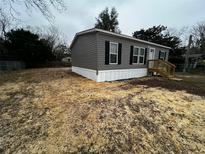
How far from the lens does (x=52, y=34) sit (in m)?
26.1

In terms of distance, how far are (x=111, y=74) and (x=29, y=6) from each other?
553 cm

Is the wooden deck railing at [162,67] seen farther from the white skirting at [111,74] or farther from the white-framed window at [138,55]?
the white-framed window at [138,55]

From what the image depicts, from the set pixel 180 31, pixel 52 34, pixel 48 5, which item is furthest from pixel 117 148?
pixel 180 31

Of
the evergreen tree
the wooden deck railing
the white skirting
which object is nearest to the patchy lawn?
the white skirting

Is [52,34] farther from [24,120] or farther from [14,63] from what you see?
[24,120]

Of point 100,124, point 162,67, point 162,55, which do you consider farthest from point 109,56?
point 162,55

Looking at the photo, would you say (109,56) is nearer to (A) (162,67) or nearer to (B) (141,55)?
(B) (141,55)

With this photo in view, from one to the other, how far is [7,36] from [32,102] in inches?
566

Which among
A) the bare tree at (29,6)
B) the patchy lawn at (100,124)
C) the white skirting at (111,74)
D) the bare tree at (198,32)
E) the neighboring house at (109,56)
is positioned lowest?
the patchy lawn at (100,124)

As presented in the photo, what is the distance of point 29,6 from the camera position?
6.05 metres

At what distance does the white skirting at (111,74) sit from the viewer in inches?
312

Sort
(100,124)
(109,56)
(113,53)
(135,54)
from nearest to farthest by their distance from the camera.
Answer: (100,124) → (109,56) → (113,53) → (135,54)

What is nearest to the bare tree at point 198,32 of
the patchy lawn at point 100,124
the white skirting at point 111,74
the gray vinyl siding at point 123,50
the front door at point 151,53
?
the front door at point 151,53

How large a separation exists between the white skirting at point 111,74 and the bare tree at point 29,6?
3.82 meters
